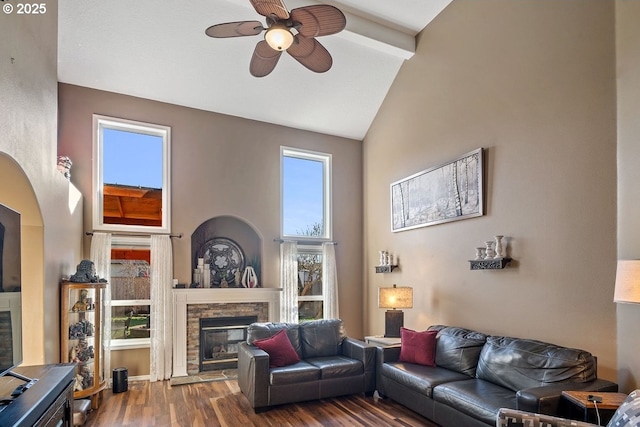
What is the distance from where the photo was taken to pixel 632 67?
3.10 meters

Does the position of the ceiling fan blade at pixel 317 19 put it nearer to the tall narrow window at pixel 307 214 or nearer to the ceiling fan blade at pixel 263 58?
the ceiling fan blade at pixel 263 58

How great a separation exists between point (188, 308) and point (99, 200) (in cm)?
191

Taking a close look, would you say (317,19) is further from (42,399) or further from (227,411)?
(227,411)

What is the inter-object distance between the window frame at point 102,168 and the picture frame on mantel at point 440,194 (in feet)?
10.9

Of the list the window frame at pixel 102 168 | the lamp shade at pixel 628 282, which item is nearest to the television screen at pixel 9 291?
the window frame at pixel 102 168

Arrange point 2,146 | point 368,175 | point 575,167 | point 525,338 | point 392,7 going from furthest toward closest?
1. point 368,175
2. point 392,7
3. point 525,338
4. point 575,167
5. point 2,146

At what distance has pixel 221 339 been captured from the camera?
19.8 feet

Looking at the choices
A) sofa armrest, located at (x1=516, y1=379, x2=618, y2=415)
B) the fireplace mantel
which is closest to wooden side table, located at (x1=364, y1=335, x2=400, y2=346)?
the fireplace mantel

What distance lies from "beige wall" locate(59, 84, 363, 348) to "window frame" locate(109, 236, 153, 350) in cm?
41

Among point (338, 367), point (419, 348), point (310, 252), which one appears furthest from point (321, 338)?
point (310, 252)

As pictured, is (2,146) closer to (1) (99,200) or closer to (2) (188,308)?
(1) (99,200)

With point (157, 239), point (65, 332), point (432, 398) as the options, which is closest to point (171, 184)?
point (157, 239)

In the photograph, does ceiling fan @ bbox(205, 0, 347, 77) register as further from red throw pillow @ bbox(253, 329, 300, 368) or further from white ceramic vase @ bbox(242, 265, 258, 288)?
white ceramic vase @ bbox(242, 265, 258, 288)

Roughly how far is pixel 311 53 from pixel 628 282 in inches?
114
